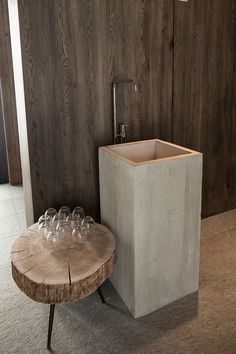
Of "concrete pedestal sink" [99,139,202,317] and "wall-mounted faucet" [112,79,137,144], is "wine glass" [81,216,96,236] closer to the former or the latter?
"concrete pedestal sink" [99,139,202,317]

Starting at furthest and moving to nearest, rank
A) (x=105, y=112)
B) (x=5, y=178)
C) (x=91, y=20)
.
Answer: (x=5, y=178), (x=105, y=112), (x=91, y=20)

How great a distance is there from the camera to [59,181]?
219 centimetres

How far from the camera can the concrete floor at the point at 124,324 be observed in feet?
5.53

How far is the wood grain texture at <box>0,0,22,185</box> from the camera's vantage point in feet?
12.9

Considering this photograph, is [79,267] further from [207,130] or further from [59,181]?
[207,130]

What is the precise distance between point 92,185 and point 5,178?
8.57ft

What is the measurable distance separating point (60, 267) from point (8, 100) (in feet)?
10.3

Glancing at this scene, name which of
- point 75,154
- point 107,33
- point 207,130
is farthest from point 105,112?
point 207,130

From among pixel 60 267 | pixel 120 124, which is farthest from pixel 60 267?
pixel 120 124

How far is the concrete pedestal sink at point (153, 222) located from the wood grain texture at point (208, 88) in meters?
0.79

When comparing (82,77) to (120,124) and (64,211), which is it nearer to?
(120,124)

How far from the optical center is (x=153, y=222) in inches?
70.9

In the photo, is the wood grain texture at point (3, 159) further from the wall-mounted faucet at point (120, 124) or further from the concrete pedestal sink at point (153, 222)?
the concrete pedestal sink at point (153, 222)

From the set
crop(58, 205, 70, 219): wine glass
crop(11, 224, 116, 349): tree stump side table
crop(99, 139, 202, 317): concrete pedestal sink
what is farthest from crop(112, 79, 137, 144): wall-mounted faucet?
crop(11, 224, 116, 349): tree stump side table
